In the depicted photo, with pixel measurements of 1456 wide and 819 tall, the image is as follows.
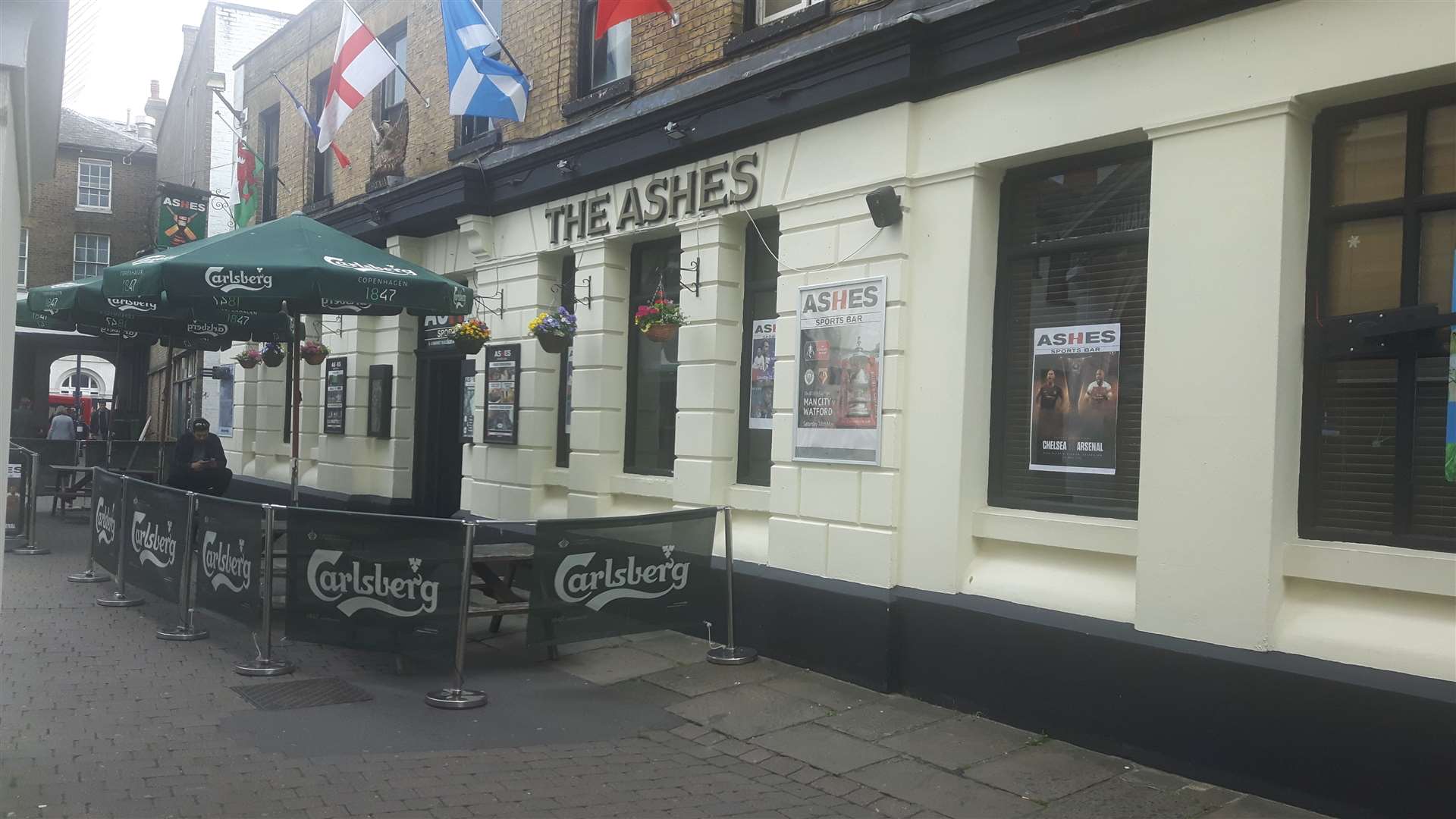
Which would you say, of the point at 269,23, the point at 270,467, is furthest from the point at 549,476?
the point at 269,23

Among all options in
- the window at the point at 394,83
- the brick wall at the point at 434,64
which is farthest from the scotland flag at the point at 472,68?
the window at the point at 394,83

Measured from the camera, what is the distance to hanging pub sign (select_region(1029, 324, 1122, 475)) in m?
6.54

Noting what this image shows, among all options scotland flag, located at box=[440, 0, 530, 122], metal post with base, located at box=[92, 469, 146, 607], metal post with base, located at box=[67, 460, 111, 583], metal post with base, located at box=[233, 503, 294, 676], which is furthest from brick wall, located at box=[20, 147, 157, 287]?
metal post with base, located at box=[233, 503, 294, 676]

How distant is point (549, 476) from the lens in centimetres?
1141

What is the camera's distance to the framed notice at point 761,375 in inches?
351

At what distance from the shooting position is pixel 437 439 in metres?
14.3

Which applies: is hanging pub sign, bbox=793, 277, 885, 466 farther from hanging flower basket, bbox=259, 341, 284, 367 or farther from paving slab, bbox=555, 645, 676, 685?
hanging flower basket, bbox=259, 341, 284, 367

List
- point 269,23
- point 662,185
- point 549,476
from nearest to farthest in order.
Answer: point 662,185 < point 549,476 < point 269,23

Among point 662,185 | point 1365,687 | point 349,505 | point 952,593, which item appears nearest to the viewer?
point 1365,687

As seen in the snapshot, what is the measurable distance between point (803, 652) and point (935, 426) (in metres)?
1.93

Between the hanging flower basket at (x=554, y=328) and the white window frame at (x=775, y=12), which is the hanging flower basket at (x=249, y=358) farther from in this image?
the white window frame at (x=775, y=12)

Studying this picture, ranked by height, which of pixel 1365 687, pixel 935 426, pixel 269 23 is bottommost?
pixel 1365 687

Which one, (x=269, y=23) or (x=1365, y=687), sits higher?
(x=269, y=23)

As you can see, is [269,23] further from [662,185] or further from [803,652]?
[803,652]
